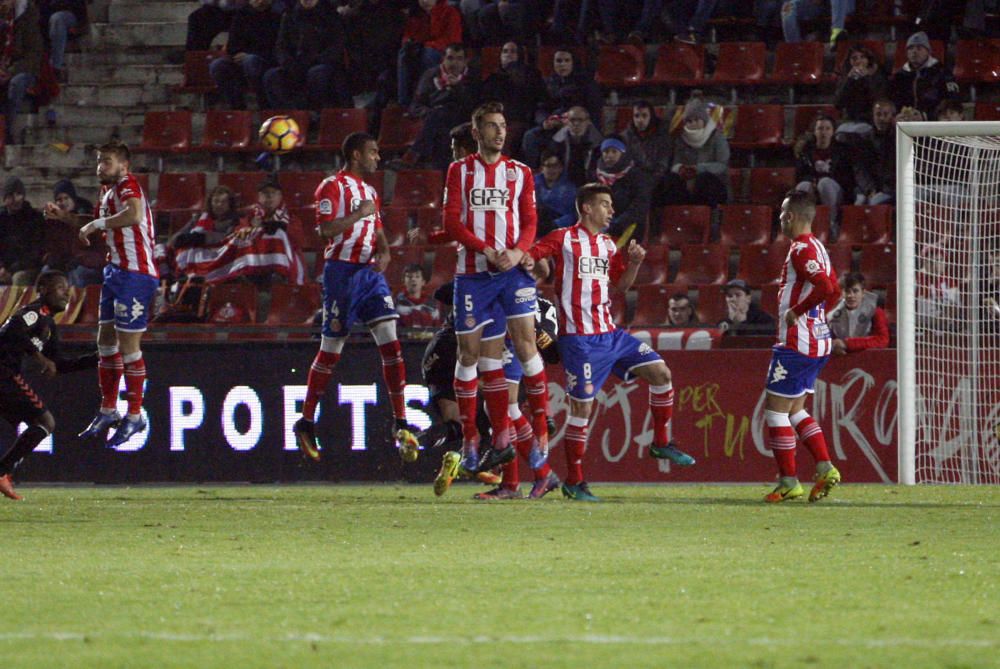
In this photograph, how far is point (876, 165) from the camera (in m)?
15.0

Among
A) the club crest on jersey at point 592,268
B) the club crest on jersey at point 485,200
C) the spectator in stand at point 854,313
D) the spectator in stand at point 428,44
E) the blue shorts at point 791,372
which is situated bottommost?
the blue shorts at point 791,372

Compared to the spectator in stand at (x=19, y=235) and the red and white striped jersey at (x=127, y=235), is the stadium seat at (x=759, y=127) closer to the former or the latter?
the spectator in stand at (x=19, y=235)

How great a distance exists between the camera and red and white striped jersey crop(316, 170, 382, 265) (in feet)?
33.9

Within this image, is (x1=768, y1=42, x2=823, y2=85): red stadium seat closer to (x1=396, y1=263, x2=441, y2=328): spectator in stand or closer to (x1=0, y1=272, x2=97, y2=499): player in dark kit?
(x1=396, y1=263, x2=441, y2=328): spectator in stand

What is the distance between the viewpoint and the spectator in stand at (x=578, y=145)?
1542 centimetres

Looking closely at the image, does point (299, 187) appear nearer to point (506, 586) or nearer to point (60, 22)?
point (60, 22)

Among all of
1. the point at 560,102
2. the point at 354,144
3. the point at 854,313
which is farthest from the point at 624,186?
the point at 354,144

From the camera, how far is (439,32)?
57.9 feet

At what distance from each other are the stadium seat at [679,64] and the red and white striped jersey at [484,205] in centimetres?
775

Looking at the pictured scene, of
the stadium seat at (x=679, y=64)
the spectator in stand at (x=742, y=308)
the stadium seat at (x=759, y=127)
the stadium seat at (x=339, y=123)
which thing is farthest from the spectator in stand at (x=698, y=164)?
the stadium seat at (x=339, y=123)

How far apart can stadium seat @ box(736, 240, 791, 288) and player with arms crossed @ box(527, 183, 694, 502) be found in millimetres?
5128

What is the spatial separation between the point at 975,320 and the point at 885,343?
1.11 m

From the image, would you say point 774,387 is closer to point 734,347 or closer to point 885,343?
point 885,343

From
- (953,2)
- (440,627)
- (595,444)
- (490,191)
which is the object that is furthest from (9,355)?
(953,2)
